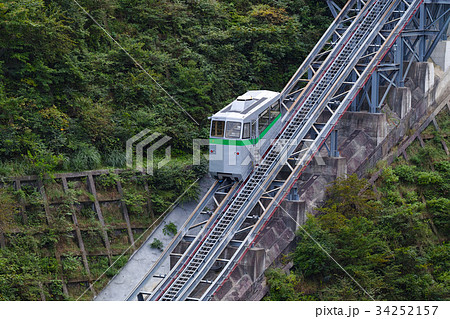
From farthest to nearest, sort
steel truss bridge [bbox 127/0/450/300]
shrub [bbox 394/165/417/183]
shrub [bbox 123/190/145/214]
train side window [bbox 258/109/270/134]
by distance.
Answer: shrub [bbox 394/165/417/183] → shrub [bbox 123/190/145/214] → train side window [bbox 258/109/270/134] → steel truss bridge [bbox 127/0/450/300]

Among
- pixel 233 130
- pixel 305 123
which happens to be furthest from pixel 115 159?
pixel 305 123

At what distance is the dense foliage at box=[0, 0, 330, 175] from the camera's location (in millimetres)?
26031

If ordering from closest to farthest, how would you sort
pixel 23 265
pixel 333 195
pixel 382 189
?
pixel 23 265 → pixel 333 195 → pixel 382 189

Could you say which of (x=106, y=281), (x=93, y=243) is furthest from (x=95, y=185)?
(x=106, y=281)

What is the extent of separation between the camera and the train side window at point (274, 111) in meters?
27.4

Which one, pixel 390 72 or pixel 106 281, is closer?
pixel 106 281

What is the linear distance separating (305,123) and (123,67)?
996 centimetres

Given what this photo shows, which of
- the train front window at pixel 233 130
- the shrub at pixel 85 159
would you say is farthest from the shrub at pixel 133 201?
the train front window at pixel 233 130

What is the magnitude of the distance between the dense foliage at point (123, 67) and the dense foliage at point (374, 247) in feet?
28.7

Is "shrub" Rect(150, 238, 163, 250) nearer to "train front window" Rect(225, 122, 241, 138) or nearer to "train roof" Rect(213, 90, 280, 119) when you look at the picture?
"train front window" Rect(225, 122, 241, 138)

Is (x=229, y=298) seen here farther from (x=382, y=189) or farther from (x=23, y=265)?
(x=382, y=189)

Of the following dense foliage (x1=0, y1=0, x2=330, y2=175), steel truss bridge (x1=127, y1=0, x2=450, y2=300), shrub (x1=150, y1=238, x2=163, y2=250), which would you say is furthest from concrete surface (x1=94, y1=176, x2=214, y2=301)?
dense foliage (x1=0, y1=0, x2=330, y2=175)

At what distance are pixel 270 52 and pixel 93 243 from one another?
1663 cm

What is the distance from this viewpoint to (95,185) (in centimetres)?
2661
